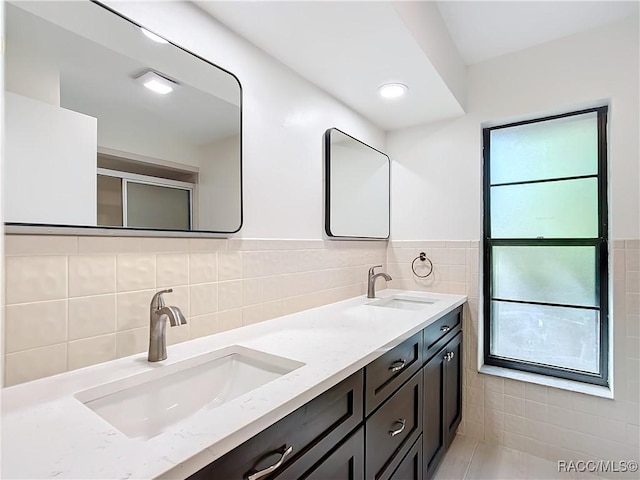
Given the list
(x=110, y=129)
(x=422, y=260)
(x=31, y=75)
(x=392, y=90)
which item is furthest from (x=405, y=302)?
(x=31, y=75)

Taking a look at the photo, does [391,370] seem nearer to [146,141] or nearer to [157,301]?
[157,301]

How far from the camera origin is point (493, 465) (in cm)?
192

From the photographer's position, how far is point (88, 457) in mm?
569

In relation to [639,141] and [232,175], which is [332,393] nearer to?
[232,175]

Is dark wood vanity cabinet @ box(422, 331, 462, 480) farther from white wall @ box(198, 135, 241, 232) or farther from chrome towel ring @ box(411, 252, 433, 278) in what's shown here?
white wall @ box(198, 135, 241, 232)

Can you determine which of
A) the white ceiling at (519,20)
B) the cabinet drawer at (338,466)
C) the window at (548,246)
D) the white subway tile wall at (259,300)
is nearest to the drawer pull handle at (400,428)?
the cabinet drawer at (338,466)

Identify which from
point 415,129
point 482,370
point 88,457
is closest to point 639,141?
point 415,129

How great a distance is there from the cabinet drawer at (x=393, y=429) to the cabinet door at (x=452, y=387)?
1.50 feet

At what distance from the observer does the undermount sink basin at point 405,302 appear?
218 cm

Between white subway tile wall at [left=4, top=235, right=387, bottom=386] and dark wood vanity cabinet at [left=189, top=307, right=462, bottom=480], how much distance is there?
1.97 feet

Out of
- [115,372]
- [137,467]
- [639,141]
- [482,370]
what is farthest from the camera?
[482,370]

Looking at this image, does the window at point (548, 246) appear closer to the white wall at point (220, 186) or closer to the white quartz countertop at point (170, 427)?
the white quartz countertop at point (170, 427)

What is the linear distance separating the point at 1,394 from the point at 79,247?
40 centimetres

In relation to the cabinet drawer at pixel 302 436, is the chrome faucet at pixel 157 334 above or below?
above
